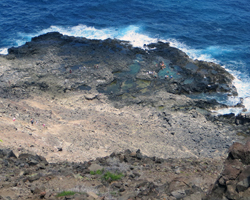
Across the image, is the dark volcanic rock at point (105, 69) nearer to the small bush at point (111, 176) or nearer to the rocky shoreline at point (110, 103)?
the rocky shoreline at point (110, 103)

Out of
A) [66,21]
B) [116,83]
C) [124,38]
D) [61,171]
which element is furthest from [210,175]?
[66,21]

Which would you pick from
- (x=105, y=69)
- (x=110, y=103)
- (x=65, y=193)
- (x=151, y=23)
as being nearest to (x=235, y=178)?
(x=65, y=193)

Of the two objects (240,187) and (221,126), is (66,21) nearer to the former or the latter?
(221,126)

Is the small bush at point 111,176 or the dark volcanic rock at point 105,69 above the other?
the dark volcanic rock at point 105,69

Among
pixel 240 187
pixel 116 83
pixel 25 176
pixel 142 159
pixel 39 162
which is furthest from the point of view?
pixel 116 83

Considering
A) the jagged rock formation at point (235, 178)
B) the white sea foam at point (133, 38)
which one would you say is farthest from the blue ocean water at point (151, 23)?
the jagged rock formation at point (235, 178)

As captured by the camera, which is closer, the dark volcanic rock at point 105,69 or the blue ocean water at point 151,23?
the dark volcanic rock at point 105,69

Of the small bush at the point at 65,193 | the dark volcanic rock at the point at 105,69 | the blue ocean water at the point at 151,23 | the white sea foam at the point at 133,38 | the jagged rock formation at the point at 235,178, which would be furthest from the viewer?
the blue ocean water at the point at 151,23
